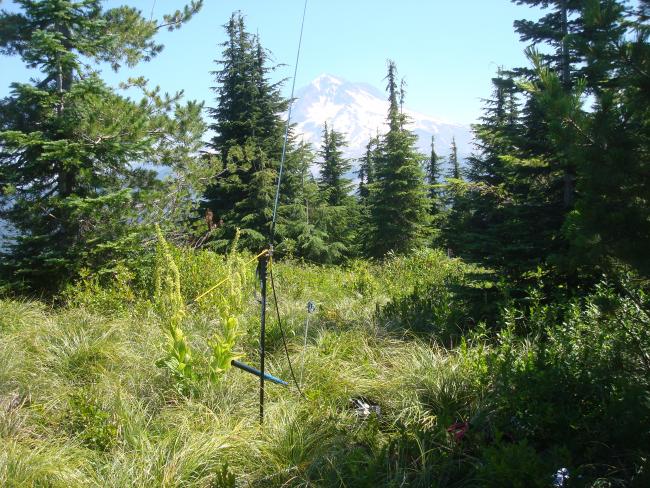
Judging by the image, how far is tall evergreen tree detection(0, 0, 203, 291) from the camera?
6336mm

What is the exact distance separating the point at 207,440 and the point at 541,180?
4.68 metres

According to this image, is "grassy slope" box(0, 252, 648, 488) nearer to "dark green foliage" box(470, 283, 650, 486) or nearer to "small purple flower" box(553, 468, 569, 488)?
"small purple flower" box(553, 468, 569, 488)

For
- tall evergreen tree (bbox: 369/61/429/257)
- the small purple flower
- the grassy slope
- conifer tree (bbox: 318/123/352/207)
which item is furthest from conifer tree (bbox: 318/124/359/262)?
the small purple flower

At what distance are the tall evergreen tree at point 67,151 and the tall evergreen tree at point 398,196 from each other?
12.5 m

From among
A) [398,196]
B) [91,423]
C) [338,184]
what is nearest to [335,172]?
[338,184]

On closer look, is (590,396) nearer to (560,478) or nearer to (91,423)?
(560,478)

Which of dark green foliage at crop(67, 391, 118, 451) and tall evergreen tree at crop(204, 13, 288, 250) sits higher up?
tall evergreen tree at crop(204, 13, 288, 250)

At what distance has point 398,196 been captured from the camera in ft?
61.0

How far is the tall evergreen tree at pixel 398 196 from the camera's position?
1845cm

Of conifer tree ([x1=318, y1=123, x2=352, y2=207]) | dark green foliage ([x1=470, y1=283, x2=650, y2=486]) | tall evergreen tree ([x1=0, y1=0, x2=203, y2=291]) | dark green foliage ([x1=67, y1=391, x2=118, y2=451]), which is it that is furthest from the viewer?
conifer tree ([x1=318, y1=123, x2=352, y2=207])

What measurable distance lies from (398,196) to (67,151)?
1405 centimetres

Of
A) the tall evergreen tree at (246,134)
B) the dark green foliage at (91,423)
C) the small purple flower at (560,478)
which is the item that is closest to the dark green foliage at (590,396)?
the small purple flower at (560,478)

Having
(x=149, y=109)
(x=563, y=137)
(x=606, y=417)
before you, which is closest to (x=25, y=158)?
(x=149, y=109)

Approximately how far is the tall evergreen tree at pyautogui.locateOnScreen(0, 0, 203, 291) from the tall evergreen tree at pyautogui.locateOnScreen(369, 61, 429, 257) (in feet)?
41.1
